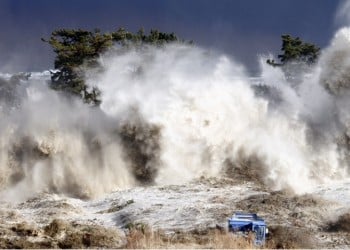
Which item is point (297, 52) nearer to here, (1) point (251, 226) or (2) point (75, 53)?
(2) point (75, 53)

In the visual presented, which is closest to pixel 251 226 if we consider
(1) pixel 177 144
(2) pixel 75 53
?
(1) pixel 177 144

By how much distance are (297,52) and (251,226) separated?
32417mm

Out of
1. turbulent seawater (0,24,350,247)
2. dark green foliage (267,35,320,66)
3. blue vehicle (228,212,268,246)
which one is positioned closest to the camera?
blue vehicle (228,212,268,246)

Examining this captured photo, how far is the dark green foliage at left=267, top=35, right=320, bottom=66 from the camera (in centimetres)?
4881

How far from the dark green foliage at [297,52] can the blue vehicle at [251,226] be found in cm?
3065

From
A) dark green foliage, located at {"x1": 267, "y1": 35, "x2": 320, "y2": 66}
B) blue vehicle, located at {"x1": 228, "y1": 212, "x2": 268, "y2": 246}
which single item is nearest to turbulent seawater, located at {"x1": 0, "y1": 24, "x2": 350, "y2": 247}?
blue vehicle, located at {"x1": 228, "y1": 212, "x2": 268, "y2": 246}

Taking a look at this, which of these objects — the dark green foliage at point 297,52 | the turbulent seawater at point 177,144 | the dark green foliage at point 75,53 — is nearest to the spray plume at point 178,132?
the turbulent seawater at point 177,144

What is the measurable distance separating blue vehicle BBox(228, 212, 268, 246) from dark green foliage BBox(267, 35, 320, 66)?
30.7 m

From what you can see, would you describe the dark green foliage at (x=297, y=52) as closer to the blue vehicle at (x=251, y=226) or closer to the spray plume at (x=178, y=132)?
the spray plume at (x=178, y=132)

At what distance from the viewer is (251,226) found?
18156 millimetres

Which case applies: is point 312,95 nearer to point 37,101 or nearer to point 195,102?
point 195,102

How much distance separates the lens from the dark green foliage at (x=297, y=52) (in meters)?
48.8

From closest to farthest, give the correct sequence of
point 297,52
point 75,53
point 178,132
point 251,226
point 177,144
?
point 251,226 → point 177,144 → point 178,132 → point 75,53 → point 297,52

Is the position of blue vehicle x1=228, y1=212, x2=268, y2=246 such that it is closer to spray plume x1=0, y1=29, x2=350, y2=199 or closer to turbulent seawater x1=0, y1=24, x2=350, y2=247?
turbulent seawater x1=0, y1=24, x2=350, y2=247
